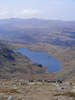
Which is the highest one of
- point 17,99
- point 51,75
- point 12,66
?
point 12,66

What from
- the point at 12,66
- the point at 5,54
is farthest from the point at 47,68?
the point at 5,54

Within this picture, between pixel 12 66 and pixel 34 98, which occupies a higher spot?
pixel 12 66

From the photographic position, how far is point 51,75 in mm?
72312

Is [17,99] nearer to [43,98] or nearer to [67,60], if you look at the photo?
[43,98]

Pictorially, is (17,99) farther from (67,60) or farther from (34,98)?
(67,60)

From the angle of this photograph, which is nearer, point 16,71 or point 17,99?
point 17,99

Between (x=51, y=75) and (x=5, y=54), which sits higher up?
(x=5, y=54)

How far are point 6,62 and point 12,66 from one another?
13.6 feet

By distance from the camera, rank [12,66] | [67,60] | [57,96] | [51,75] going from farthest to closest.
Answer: [67,60] → [12,66] → [51,75] → [57,96]

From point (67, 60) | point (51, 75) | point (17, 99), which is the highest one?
point (67, 60)

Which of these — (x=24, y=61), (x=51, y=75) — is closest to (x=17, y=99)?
(x=51, y=75)

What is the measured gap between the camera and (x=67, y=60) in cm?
10600

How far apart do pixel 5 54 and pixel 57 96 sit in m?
80.0

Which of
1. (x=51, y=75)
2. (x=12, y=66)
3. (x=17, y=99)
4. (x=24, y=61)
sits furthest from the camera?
(x=24, y=61)
